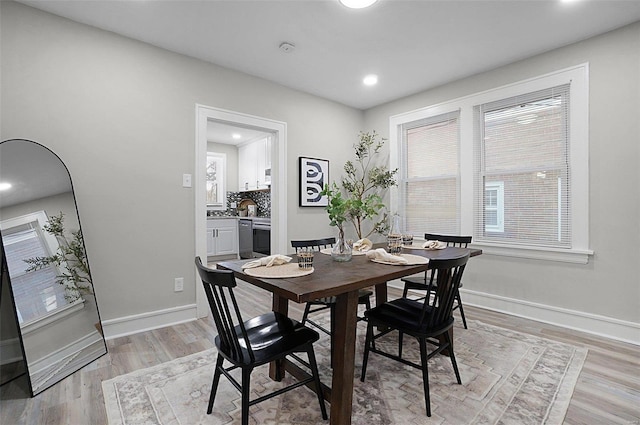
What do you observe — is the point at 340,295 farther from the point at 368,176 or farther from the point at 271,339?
the point at 368,176

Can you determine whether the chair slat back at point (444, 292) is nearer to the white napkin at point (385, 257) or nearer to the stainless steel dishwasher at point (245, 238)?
the white napkin at point (385, 257)

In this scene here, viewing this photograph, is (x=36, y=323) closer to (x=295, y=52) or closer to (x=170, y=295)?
(x=170, y=295)

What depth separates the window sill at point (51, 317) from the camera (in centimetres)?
193

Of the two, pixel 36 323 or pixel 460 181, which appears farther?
pixel 460 181

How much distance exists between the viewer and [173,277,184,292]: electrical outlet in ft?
9.91

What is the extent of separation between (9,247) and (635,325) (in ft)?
15.5

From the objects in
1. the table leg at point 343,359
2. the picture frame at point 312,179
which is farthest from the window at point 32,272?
the picture frame at point 312,179

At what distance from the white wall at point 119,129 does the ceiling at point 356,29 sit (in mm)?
190

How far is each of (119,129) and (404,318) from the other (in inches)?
109

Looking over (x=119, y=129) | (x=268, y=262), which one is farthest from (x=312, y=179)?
(x=268, y=262)

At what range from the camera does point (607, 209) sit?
2.71 m

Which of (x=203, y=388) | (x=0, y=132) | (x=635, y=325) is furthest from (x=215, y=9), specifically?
(x=635, y=325)

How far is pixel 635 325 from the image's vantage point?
101 inches

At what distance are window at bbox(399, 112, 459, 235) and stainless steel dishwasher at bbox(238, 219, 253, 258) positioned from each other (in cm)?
309
